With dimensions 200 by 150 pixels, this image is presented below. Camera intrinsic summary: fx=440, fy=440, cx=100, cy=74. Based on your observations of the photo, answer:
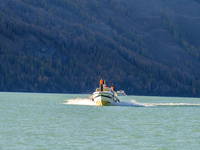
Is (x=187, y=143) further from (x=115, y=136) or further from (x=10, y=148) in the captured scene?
(x=10, y=148)

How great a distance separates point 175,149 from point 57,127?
19475 millimetres

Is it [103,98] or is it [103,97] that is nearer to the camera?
[103,97]

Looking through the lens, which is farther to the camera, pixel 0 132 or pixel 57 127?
pixel 57 127

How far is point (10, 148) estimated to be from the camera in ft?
132

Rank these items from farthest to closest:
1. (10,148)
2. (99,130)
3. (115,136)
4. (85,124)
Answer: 1. (85,124)
2. (99,130)
3. (115,136)
4. (10,148)

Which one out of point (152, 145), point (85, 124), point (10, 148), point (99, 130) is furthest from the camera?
point (85, 124)

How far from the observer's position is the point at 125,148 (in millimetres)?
41344

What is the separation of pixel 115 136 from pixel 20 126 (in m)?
14.1

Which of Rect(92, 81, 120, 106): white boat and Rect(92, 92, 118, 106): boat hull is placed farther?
Rect(92, 92, 118, 106): boat hull

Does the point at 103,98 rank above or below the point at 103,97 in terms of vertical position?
below

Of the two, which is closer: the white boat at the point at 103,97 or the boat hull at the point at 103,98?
the white boat at the point at 103,97

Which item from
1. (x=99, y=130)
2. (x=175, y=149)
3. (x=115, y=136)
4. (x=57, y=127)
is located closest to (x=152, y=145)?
(x=175, y=149)

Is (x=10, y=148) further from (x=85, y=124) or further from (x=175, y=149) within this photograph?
(x=85, y=124)

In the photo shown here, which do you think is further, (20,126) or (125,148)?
(20,126)
